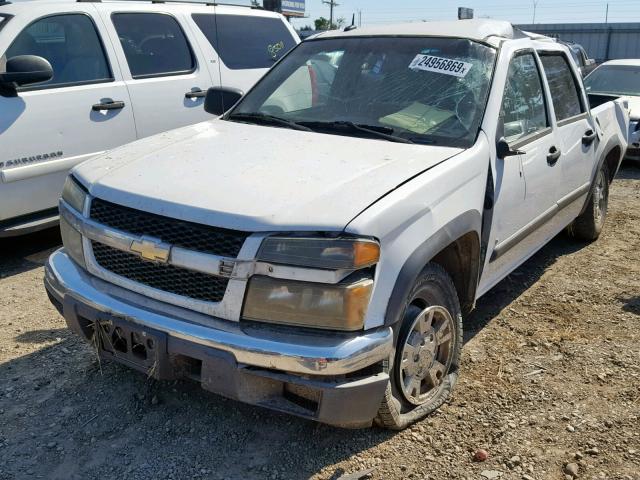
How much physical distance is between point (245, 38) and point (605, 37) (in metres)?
24.7

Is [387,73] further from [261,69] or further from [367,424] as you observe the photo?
[261,69]

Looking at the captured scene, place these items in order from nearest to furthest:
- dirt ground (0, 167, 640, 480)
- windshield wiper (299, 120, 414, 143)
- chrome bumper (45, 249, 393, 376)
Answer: chrome bumper (45, 249, 393, 376), dirt ground (0, 167, 640, 480), windshield wiper (299, 120, 414, 143)

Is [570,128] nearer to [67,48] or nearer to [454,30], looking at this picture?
[454,30]

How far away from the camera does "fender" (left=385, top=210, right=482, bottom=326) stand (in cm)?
259

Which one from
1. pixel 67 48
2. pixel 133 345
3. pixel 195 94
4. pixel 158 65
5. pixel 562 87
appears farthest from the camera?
pixel 195 94

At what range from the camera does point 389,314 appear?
257cm

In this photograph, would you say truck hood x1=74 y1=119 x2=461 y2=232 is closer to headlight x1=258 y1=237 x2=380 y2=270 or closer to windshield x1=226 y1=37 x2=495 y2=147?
headlight x1=258 y1=237 x2=380 y2=270

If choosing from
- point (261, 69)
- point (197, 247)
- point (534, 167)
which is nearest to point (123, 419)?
point (197, 247)

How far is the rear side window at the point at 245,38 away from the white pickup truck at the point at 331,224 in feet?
8.34

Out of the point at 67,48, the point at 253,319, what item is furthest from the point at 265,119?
the point at 67,48

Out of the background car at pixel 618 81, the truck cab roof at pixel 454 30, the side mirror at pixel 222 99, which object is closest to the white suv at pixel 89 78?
the side mirror at pixel 222 99

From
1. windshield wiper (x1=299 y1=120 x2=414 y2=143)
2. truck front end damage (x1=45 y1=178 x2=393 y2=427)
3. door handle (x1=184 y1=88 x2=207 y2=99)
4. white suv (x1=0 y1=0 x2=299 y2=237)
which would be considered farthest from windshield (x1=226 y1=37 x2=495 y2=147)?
door handle (x1=184 y1=88 x2=207 y2=99)

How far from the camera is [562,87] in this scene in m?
4.63

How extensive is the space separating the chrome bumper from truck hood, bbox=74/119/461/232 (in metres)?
0.40
